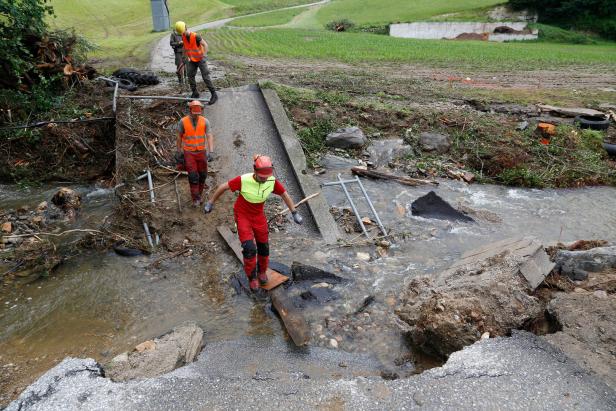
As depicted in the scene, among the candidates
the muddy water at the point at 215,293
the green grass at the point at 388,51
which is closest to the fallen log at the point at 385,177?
the muddy water at the point at 215,293

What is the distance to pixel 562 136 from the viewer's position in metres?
10.8

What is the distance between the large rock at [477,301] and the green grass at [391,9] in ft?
125

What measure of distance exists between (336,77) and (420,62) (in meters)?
7.21

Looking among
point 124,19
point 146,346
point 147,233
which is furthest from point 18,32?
point 124,19

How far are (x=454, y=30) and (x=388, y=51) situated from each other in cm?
1631

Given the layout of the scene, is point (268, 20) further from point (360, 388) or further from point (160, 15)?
point (360, 388)

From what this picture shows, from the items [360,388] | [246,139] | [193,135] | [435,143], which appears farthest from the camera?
[435,143]

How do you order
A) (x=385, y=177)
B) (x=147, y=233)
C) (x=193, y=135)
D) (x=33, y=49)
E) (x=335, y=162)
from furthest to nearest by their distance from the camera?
(x=33, y=49)
(x=335, y=162)
(x=385, y=177)
(x=193, y=135)
(x=147, y=233)

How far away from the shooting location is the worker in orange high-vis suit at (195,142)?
→ 23.3ft

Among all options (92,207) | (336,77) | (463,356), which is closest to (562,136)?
(336,77)

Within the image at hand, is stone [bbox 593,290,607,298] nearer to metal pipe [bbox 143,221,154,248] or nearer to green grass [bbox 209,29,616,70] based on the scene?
metal pipe [bbox 143,221,154,248]

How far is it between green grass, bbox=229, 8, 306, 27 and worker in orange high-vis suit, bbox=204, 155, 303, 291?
32.8 meters

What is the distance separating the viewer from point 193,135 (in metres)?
7.17

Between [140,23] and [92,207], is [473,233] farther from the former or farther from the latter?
[140,23]
